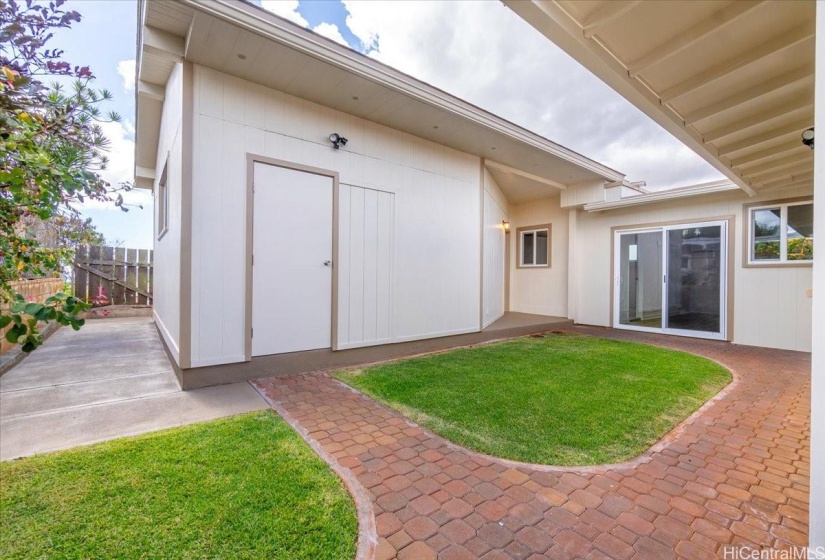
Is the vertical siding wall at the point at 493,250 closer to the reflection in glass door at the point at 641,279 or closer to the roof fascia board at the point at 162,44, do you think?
the reflection in glass door at the point at 641,279

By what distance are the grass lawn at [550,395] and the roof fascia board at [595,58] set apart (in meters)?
2.64

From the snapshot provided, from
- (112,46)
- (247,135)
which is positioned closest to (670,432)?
(247,135)

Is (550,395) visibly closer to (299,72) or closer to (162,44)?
(299,72)

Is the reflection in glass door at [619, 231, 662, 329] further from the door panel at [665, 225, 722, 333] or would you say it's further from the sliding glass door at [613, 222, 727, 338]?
the door panel at [665, 225, 722, 333]

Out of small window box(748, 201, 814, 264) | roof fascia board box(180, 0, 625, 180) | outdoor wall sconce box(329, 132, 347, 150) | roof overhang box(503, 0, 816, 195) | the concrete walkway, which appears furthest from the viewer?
small window box(748, 201, 814, 264)

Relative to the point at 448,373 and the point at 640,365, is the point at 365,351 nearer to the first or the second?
the point at 448,373

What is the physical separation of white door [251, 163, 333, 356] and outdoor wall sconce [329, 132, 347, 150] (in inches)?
17.9

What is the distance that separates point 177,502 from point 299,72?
3979 mm

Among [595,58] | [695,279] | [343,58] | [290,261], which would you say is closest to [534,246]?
[695,279]

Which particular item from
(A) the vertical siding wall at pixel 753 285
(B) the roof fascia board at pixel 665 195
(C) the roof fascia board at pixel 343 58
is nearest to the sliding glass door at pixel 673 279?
(A) the vertical siding wall at pixel 753 285

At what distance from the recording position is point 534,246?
983cm

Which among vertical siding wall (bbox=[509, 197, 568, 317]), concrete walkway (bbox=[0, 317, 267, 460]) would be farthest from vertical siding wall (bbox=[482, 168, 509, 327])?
concrete walkway (bbox=[0, 317, 267, 460])

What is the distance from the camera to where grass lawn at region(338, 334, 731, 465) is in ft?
8.81

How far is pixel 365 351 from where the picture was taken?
5.08 metres
